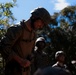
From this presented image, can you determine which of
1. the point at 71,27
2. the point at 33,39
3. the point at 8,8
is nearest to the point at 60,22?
the point at 71,27

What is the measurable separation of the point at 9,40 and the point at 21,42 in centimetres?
19

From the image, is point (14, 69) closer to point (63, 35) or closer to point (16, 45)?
point (16, 45)

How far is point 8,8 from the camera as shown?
79.1 ft

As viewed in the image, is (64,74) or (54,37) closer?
(64,74)

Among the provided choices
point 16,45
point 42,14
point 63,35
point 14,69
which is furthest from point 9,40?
point 63,35

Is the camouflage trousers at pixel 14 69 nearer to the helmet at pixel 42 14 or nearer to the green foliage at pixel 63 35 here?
the helmet at pixel 42 14

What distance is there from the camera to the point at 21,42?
3900 millimetres

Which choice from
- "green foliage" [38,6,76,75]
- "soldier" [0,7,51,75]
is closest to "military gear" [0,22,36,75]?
"soldier" [0,7,51,75]

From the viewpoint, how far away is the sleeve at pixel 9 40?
3.71 m

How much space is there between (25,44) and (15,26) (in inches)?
9.4

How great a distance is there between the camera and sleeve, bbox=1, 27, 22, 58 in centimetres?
371

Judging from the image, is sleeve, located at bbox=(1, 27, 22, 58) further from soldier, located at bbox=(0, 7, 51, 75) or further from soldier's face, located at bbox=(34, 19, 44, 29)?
soldier's face, located at bbox=(34, 19, 44, 29)

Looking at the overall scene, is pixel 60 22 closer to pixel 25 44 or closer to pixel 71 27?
pixel 71 27

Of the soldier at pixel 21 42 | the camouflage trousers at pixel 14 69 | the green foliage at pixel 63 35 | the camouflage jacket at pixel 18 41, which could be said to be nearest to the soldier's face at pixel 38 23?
the soldier at pixel 21 42
